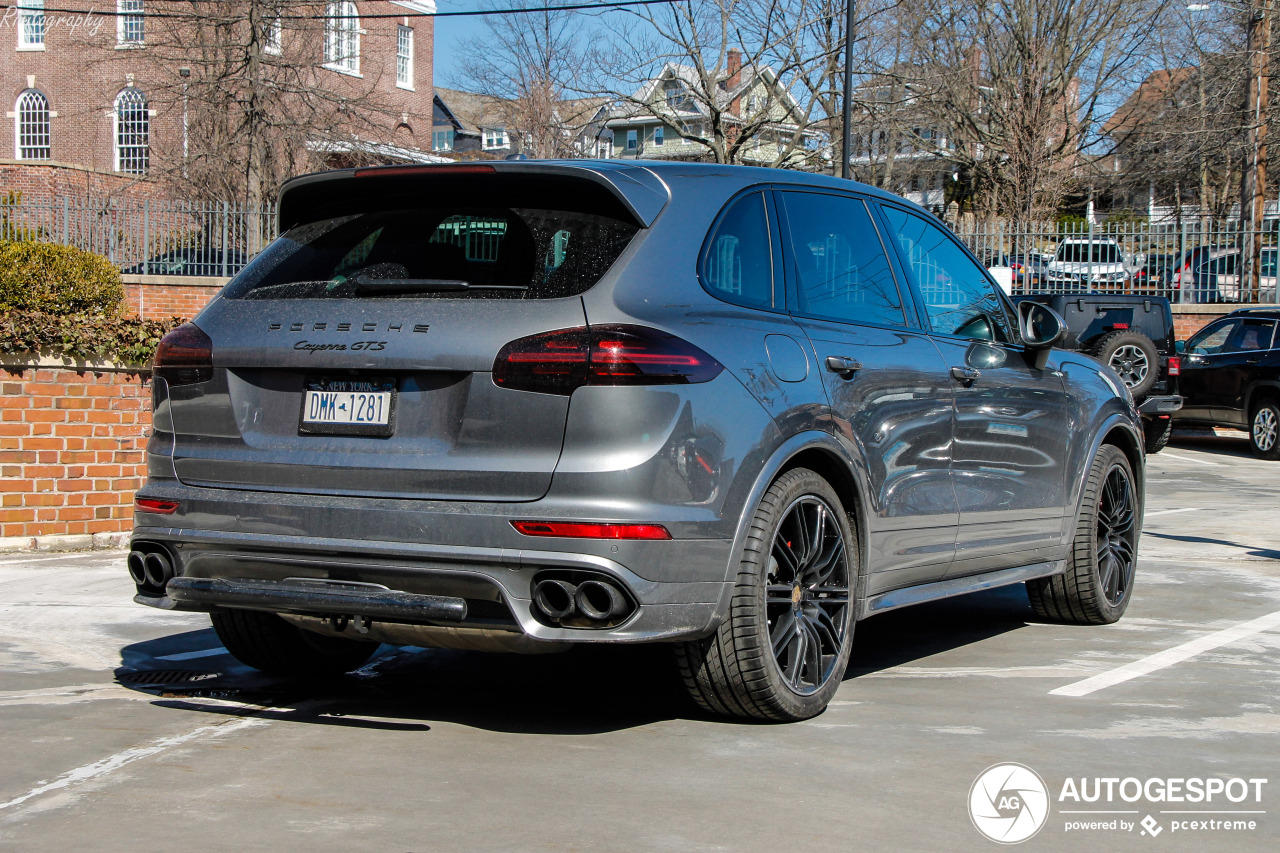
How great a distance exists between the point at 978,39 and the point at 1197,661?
34558mm

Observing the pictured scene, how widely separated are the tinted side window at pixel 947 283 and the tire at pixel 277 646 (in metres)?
2.75

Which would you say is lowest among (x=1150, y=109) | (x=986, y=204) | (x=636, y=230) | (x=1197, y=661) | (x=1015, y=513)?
(x=1197, y=661)

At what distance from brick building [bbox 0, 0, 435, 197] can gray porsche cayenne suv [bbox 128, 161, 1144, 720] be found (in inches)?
1014

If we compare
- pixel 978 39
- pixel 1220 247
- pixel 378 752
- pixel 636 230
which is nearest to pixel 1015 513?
pixel 636 230

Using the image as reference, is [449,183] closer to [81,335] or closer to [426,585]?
[426,585]

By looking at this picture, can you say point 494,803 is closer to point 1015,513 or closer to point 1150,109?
point 1015,513

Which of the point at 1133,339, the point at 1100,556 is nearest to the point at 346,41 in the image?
the point at 1133,339

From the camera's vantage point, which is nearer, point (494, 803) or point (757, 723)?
point (494, 803)

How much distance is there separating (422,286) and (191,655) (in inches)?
98.0

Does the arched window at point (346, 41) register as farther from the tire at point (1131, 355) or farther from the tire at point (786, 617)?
the tire at point (786, 617)

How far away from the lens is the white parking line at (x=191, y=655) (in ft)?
19.8

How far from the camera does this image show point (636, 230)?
174 inches

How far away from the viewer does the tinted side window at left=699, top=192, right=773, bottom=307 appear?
182 inches

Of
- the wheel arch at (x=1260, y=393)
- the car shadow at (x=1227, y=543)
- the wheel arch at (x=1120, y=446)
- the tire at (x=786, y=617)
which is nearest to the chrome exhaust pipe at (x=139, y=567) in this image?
the tire at (x=786, y=617)
